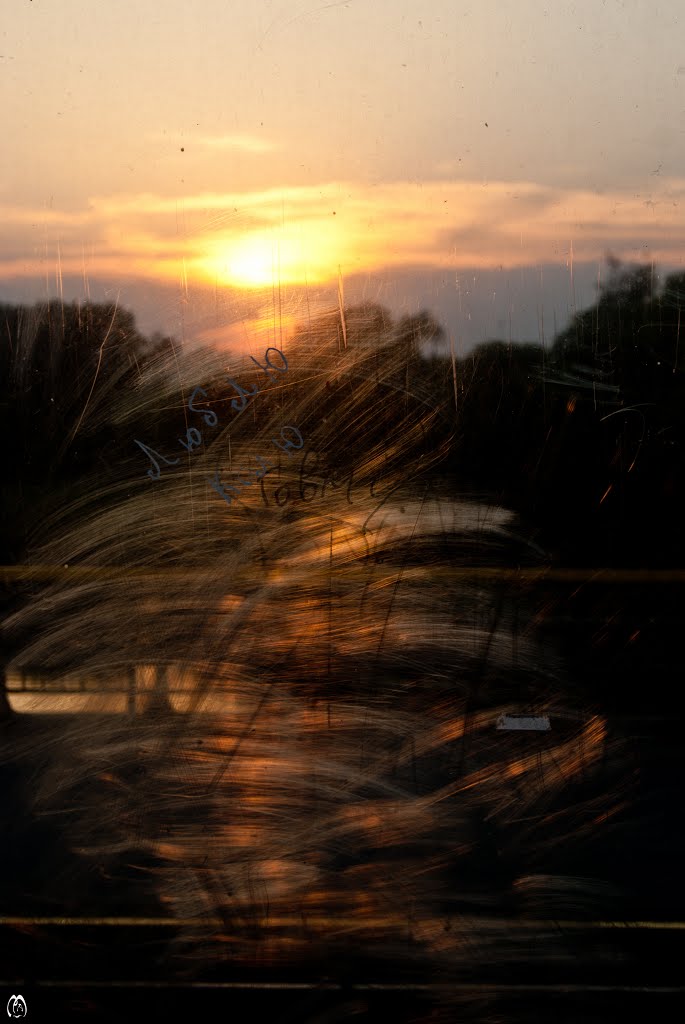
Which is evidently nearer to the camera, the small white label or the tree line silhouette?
the tree line silhouette

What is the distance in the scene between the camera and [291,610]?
3.81 feet

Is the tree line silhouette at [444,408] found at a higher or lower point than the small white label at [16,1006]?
higher

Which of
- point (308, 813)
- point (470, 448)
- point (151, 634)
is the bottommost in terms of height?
point (308, 813)

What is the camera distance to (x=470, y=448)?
3.72 feet

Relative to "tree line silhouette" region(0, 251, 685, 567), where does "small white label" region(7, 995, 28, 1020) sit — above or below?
below

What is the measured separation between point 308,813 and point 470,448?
24.1 inches

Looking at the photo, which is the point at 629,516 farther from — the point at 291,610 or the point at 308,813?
the point at 308,813

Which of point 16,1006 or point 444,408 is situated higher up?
point 444,408

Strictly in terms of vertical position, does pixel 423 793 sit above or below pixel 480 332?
below

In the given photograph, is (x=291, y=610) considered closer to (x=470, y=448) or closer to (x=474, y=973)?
(x=470, y=448)

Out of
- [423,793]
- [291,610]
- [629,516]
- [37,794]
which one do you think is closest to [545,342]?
[629,516]

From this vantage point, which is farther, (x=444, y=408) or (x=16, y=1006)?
(x=16, y=1006)

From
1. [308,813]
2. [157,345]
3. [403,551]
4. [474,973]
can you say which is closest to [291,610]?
[403,551]

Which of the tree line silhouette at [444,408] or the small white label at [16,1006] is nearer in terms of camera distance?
the tree line silhouette at [444,408]
